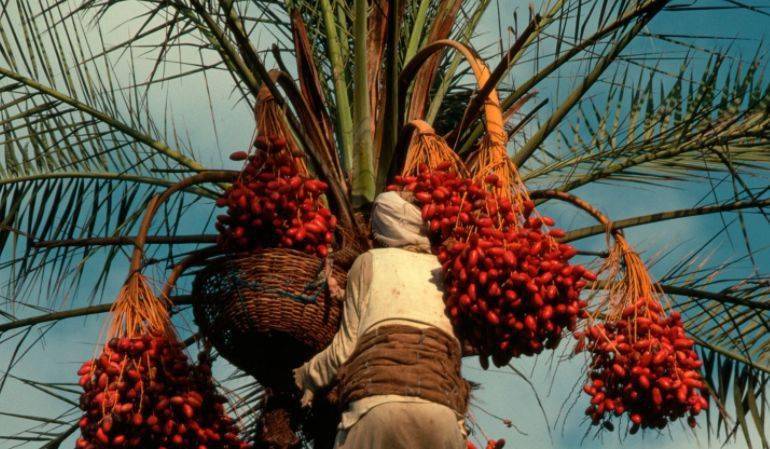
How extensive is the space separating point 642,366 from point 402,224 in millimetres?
979

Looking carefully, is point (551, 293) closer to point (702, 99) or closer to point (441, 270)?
point (441, 270)

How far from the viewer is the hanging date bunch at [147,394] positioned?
463 centimetres

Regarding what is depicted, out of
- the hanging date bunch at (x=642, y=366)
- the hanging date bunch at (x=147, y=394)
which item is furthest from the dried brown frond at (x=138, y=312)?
the hanging date bunch at (x=642, y=366)

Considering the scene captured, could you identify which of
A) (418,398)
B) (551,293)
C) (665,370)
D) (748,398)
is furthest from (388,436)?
(748,398)

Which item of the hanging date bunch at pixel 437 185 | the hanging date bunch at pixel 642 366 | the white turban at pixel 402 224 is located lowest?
the hanging date bunch at pixel 642 366

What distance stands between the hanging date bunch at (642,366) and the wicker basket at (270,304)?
0.93 m

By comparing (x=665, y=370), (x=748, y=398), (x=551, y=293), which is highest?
(x=551, y=293)

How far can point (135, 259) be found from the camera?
5113 millimetres

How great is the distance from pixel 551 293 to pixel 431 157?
0.85 metres

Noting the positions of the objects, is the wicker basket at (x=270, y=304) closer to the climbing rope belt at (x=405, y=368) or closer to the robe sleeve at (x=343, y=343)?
the robe sleeve at (x=343, y=343)

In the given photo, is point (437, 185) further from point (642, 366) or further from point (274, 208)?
point (642, 366)

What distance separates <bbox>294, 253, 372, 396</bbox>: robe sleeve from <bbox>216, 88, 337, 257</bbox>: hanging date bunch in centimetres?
20

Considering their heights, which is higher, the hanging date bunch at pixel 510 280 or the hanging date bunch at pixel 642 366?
the hanging date bunch at pixel 510 280

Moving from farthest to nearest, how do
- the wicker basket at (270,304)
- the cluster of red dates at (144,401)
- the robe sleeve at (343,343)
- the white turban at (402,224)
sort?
the white turban at (402,224)
the wicker basket at (270,304)
the robe sleeve at (343,343)
the cluster of red dates at (144,401)
